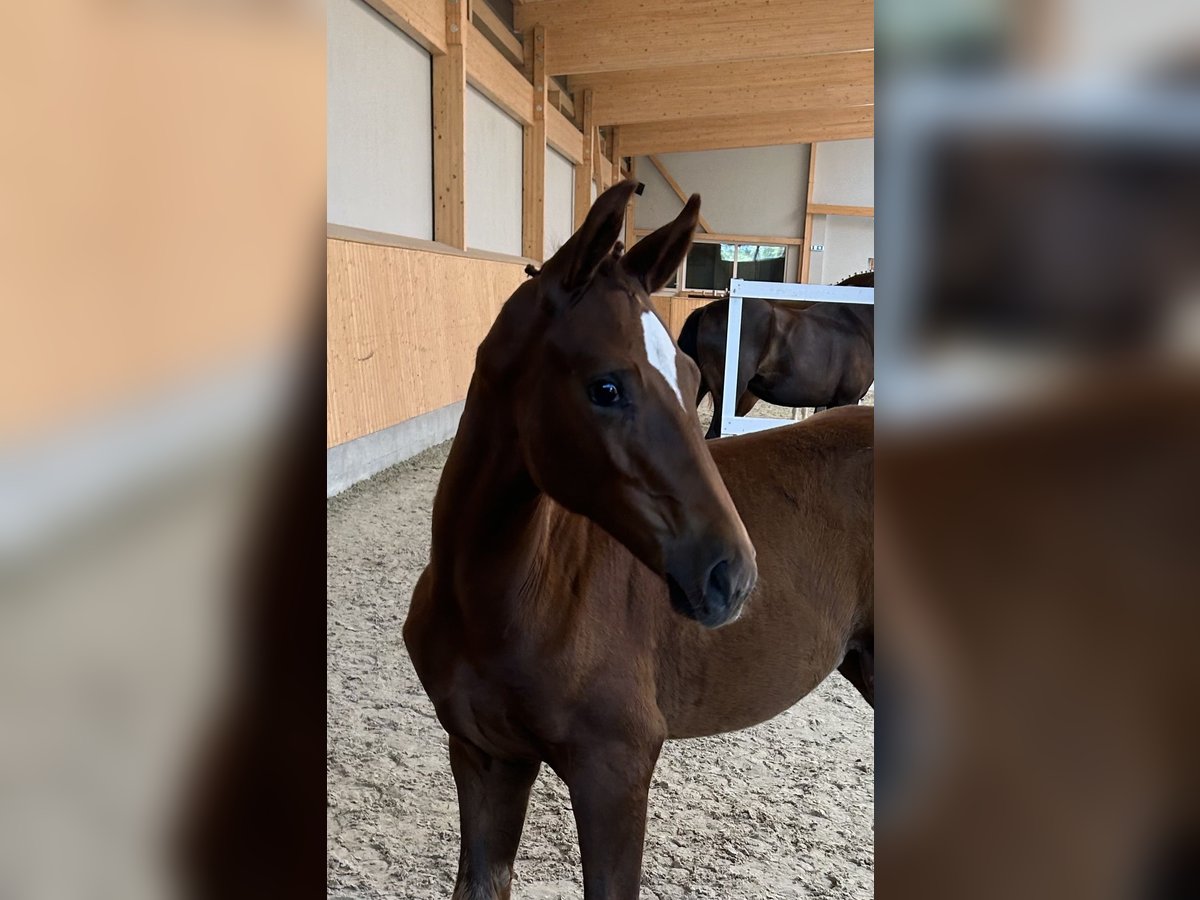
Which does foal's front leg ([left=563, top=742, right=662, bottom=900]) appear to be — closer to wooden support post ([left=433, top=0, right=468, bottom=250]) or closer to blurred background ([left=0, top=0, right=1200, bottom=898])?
blurred background ([left=0, top=0, right=1200, bottom=898])

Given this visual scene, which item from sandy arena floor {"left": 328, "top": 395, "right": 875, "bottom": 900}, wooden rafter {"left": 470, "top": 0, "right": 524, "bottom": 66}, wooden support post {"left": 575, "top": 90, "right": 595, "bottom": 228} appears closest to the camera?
sandy arena floor {"left": 328, "top": 395, "right": 875, "bottom": 900}

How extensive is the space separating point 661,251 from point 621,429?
0.86ft

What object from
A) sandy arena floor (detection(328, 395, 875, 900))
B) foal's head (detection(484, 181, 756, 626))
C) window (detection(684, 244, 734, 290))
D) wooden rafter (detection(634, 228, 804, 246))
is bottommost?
sandy arena floor (detection(328, 395, 875, 900))

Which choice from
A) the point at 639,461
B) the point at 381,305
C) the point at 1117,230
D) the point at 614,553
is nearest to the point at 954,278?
the point at 1117,230

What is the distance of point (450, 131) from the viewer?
6.11 m

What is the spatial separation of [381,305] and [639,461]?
378 centimetres

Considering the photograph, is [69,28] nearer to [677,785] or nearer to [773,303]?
[677,785]

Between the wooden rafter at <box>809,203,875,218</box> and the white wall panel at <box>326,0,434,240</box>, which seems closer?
the white wall panel at <box>326,0,434,240</box>

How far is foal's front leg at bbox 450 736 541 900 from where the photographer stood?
1.33 meters

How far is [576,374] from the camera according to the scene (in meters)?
0.99

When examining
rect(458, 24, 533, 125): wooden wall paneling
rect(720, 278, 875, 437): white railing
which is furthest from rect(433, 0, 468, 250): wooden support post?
rect(720, 278, 875, 437): white railing

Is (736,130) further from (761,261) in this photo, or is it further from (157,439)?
(157,439)

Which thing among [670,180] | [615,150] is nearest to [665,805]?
[615,150]

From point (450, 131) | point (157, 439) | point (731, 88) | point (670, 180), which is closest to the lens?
point (157, 439)
